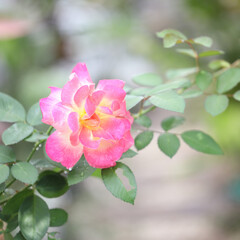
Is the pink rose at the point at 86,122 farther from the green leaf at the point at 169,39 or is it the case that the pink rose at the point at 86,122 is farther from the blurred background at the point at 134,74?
the blurred background at the point at 134,74

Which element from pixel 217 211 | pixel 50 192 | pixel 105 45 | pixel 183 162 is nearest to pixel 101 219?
pixel 217 211

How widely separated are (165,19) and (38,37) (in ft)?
3.34

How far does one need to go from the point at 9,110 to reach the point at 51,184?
0.32ft

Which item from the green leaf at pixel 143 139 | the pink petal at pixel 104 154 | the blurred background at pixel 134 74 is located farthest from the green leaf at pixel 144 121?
the blurred background at pixel 134 74

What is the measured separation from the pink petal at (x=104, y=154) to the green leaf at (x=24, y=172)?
0.19ft

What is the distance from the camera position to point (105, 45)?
2.52 meters

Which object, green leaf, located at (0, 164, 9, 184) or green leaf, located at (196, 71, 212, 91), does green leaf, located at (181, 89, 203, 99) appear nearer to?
green leaf, located at (196, 71, 212, 91)

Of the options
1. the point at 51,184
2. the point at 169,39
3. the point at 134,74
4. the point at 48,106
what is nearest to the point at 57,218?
the point at 51,184

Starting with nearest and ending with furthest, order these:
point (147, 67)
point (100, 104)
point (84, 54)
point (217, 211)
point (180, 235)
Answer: point (100, 104) → point (180, 235) → point (217, 211) → point (84, 54) → point (147, 67)

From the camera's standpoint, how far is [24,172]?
16.3 inches

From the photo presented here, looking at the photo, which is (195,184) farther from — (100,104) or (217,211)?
(100,104)

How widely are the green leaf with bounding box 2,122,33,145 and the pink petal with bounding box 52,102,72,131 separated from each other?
0.21 ft

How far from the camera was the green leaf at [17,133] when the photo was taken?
17.1 inches

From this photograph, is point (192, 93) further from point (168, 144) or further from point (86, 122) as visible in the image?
point (86, 122)
